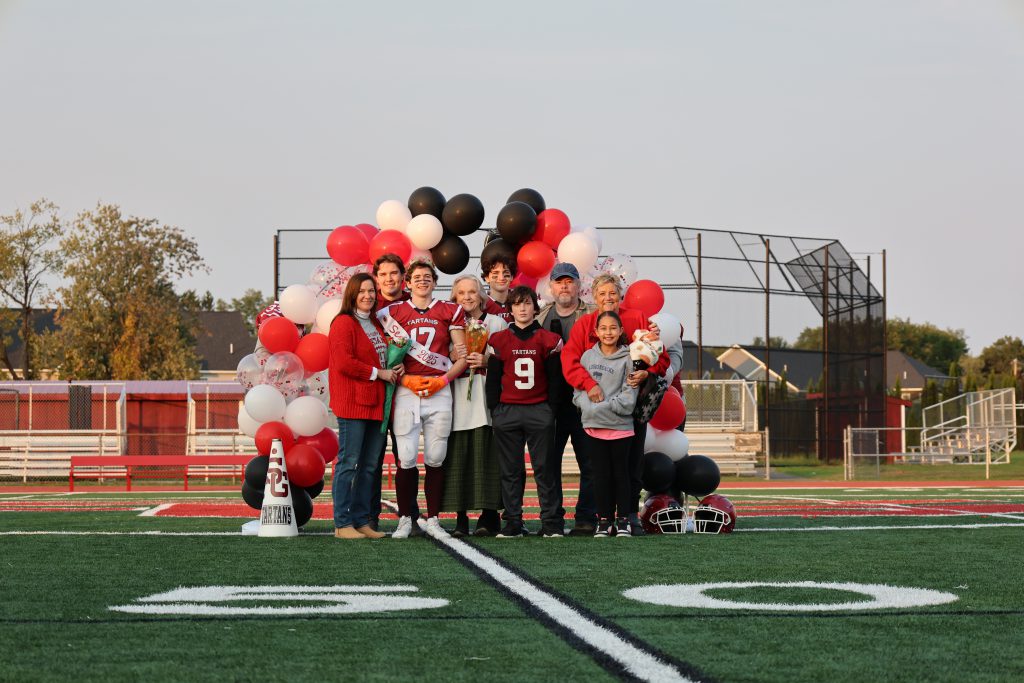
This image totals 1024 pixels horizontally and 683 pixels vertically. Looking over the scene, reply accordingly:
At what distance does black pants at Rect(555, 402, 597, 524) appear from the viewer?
8047 millimetres

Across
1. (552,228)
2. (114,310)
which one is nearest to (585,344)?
(552,228)

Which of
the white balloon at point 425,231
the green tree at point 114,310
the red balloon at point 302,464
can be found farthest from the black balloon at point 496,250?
the green tree at point 114,310

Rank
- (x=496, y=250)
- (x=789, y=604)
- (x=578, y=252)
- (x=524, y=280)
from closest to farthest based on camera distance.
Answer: (x=789, y=604) < (x=496, y=250) < (x=578, y=252) < (x=524, y=280)

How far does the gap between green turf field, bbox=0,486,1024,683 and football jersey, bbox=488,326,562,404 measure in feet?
3.07

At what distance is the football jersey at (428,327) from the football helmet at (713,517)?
1910 millimetres

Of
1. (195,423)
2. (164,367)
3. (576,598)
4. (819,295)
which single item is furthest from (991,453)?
(576,598)

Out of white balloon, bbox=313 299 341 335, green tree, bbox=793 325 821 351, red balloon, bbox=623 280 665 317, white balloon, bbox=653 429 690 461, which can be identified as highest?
green tree, bbox=793 325 821 351

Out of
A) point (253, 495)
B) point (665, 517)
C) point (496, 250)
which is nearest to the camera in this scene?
point (665, 517)

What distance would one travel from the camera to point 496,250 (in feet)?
28.5

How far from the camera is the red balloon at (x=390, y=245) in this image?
29.2 ft

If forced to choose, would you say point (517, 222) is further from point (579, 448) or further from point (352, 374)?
point (352, 374)

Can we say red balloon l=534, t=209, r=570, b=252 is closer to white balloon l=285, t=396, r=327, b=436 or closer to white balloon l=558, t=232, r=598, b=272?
white balloon l=558, t=232, r=598, b=272

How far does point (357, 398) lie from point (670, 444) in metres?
2.22

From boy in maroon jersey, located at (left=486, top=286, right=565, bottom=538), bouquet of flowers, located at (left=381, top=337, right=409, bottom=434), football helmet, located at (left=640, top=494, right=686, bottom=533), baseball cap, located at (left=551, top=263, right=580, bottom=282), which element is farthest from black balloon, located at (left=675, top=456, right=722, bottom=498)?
bouquet of flowers, located at (left=381, top=337, right=409, bottom=434)
